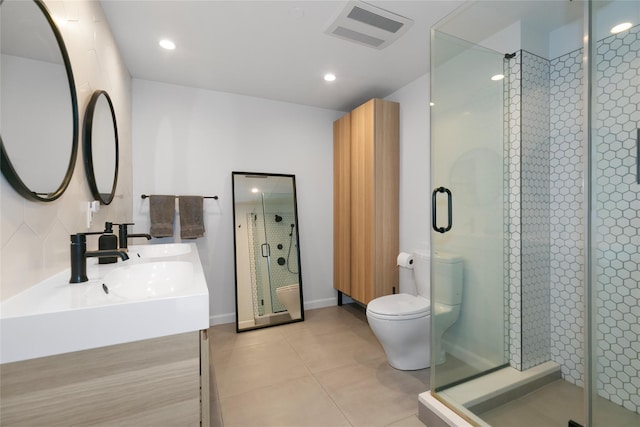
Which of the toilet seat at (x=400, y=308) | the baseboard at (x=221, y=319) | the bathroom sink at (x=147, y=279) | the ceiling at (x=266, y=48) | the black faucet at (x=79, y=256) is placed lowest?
the baseboard at (x=221, y=319)

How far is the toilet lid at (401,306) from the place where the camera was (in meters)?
1.92

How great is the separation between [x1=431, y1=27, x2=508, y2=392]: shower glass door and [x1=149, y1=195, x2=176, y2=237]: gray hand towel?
214 cm

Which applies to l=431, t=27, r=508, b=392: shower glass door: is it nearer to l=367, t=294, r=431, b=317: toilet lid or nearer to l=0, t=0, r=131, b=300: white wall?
l=367, t=294, r=431, b=317: toilet lid

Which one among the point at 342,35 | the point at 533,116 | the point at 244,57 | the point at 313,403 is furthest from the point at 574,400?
the point at 244,57

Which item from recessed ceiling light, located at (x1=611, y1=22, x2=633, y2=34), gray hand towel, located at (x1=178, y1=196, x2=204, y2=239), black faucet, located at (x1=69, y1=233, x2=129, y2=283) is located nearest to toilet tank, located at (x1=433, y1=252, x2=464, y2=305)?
recessed ceiling light, located at (x1=611, y1=22, x2=633, y2=34)

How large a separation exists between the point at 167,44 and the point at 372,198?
197 centimetres

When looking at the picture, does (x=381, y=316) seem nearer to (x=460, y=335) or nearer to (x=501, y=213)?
(x=460, y=335)

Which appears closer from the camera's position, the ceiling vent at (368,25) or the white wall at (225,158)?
the ceiling vent at (368,25)

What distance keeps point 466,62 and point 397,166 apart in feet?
3.71

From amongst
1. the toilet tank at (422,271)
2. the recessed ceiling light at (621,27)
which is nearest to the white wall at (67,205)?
the toilet tank at (422,271)

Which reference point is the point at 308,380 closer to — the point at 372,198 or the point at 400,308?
the point at 400,308

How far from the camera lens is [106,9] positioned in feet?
5.43

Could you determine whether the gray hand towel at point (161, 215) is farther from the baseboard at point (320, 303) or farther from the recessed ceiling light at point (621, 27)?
the recessed ceiling light at point (621, 27)

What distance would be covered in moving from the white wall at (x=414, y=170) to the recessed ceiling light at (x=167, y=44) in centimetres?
196
